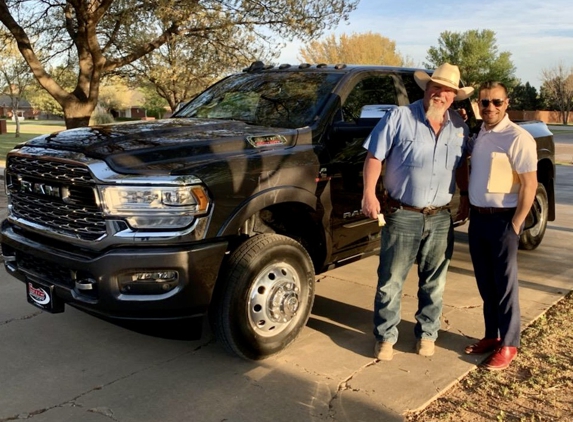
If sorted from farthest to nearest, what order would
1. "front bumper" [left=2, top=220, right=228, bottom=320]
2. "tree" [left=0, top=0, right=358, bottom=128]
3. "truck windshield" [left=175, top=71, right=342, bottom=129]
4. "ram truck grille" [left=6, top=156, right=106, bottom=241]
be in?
"tree" [left=0, top=0, right=358, bottom=128] < "truck windshield" [left=175, top=71, right=342, bottom=129] < "ram truck grille" [left=6, top=156, right=106, bottom=241] < "front bumper" [left=2, top=220, right=228, bottom=320]

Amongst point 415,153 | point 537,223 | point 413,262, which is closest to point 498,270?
point 413,262

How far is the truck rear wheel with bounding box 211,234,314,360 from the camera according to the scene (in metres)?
3.51

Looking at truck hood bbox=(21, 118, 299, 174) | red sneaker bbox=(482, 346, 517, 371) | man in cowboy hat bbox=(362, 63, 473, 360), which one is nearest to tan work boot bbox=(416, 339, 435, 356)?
man in cowboy hat bbox=(362, 63, 473, 360)

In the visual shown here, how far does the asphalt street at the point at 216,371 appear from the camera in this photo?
320 centimetres

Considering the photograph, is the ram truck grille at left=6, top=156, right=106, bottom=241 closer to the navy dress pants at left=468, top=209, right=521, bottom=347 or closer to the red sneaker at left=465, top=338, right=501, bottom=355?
the navy dress pants at left=468, top=209, right=521, bottom=347

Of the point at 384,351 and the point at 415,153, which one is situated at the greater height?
the point at 415,153

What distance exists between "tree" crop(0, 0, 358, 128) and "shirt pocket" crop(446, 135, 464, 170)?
910 centimetres

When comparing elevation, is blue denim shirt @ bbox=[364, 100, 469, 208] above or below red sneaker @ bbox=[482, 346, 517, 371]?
above

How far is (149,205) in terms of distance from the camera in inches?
126

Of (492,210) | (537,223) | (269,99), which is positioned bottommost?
(537,223)

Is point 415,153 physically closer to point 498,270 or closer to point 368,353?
point 498,270

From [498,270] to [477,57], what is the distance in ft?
199

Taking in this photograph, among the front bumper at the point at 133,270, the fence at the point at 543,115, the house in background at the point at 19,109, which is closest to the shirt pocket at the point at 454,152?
the front bumper at the point at 133,270

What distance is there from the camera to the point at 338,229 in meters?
4.30
